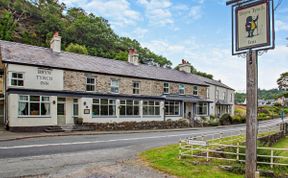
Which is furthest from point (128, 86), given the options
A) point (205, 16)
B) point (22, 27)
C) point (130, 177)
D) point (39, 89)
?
point (22, 27)

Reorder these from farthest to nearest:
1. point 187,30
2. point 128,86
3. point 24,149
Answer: point 128,86, point 187,30, point 24,149

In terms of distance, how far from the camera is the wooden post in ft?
20.5

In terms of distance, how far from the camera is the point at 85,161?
995 centimetres

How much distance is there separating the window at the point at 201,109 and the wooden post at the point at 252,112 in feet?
103

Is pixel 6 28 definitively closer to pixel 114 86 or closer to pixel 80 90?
pixel 114 86

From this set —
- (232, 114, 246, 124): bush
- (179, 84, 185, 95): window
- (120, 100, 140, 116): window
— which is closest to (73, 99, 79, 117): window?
(120, 100, 140, 116): window

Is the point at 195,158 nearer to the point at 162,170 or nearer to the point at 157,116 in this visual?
the point at 162,170

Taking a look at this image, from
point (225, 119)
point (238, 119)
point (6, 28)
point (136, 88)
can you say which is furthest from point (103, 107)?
point (6, 28)

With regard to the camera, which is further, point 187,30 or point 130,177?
point 187,30

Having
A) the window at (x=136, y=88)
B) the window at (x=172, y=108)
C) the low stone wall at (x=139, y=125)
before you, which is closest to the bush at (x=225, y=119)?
the window at (x=172, y=108)

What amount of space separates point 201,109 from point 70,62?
21324 mm

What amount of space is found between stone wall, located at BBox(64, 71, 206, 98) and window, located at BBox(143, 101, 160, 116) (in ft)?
3.56

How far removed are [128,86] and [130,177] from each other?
828 inches

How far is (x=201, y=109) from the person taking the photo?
1505 inches
